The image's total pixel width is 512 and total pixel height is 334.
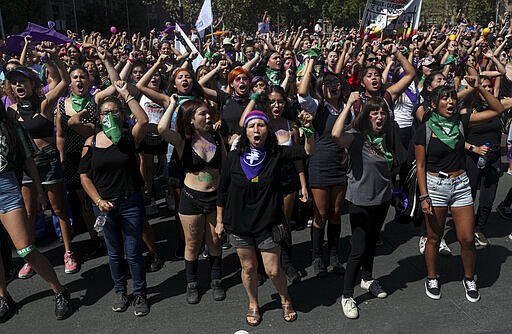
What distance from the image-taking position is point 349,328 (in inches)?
144

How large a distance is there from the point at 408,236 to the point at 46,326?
392cm

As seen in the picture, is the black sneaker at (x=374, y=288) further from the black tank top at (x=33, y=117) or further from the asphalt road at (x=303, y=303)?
the black tank top at (x=33, y=117)

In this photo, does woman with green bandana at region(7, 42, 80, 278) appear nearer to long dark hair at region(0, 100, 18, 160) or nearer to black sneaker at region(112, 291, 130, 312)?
long dark hair at region(0, 100, 18, 160)

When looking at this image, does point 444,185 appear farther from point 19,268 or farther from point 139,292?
point 19,268

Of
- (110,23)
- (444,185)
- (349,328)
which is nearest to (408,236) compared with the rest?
(444,185)

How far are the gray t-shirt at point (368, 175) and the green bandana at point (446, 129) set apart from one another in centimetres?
49

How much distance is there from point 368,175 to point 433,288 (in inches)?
46.8

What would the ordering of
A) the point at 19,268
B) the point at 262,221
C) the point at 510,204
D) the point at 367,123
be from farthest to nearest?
the point at 510,204
the point at 19,268
the point at 367,123
the point at 262,221

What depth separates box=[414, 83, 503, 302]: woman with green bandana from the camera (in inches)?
152

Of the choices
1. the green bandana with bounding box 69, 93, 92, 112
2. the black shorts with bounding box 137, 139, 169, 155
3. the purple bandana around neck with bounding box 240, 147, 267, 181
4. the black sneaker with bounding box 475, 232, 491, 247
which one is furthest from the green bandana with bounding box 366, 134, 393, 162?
the green bandana with bounding box 69, 93, 92, 112

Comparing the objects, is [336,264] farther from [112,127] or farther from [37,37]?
[37,37]

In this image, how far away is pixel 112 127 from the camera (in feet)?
12.4

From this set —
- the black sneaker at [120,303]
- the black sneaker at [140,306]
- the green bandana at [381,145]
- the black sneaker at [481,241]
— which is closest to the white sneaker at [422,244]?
the black sneaker at [481,241]

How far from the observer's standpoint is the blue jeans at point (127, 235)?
152 inches
